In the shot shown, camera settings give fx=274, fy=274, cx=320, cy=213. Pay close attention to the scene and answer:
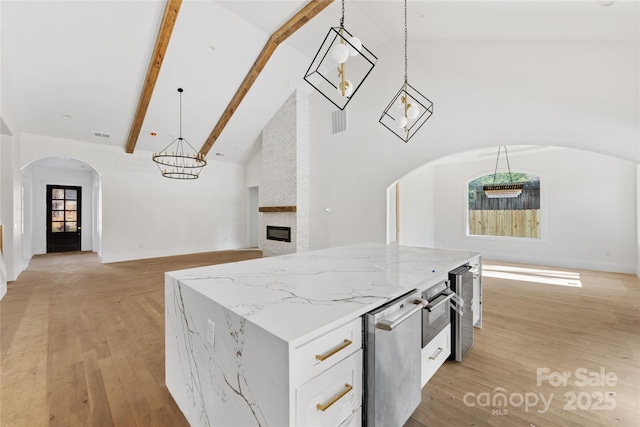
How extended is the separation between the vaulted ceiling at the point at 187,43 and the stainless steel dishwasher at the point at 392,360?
11.3 ft

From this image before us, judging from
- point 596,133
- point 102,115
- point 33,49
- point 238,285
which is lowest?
point 238,285

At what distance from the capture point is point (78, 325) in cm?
303

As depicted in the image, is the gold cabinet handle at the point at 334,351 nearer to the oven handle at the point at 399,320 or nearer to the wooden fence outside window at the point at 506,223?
the oven handle at the point at 399,320

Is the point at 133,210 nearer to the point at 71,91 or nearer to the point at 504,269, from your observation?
the point at 71,91

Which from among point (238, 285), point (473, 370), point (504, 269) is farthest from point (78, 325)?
point (504, 269)

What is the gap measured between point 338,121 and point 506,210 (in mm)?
4935

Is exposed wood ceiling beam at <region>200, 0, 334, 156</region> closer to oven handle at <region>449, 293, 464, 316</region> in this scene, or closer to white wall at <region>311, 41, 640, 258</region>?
white wall at <region>311, 41, 640, 258</region>

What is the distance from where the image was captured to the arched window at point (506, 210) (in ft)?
21.9

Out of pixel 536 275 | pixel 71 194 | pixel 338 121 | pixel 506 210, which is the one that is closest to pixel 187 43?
pixel 338 121

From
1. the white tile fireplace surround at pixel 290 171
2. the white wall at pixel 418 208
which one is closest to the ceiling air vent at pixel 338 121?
the white tile fireplace surround at pixel 290 171

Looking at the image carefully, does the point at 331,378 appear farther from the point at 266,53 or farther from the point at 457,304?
the point at 266,53

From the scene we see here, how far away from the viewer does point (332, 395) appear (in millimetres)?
1047

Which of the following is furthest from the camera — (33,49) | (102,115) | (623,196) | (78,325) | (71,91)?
(102,115)

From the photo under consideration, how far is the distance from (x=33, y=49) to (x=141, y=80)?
1.42 m
